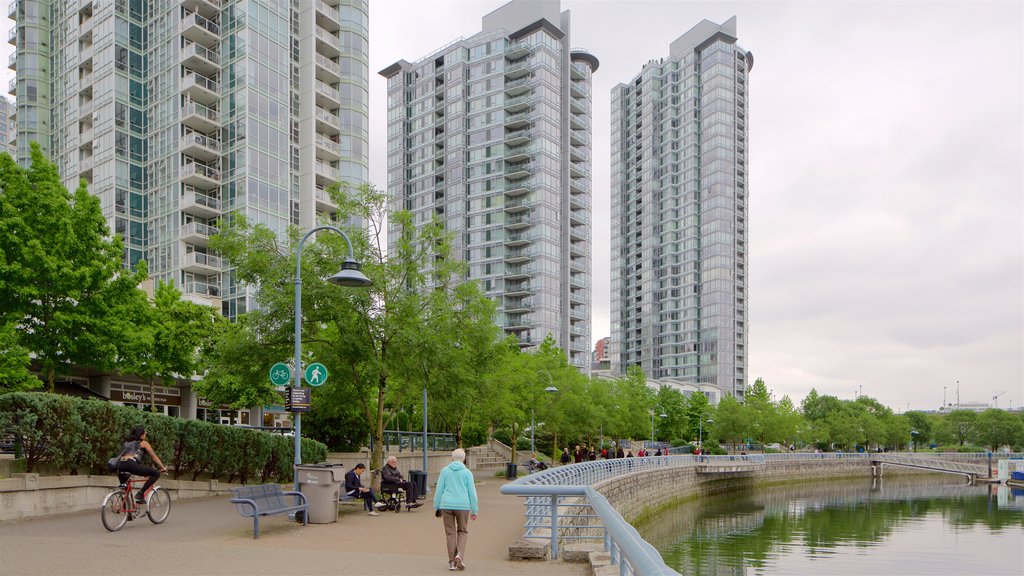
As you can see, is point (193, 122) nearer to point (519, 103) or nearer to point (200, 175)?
point (200, 175)

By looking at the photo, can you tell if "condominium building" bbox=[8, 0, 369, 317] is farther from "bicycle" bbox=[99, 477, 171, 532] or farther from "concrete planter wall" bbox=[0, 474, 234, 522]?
"bicycle" bbox=[99, 477, 171, 532]

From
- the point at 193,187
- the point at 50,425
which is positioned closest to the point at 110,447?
Answer: the point at 50,425

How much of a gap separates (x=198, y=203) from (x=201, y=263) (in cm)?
451

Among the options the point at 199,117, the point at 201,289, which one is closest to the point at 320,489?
the point at 201,289

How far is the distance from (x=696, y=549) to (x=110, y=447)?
813 inches

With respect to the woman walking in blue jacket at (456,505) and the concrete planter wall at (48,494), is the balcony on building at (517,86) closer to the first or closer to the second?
the concrete planter wall at (48,494)

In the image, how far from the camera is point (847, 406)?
388ft

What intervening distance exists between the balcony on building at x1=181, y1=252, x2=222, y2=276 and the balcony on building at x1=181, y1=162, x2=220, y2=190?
5.20m

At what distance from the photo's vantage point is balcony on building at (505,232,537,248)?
328ft

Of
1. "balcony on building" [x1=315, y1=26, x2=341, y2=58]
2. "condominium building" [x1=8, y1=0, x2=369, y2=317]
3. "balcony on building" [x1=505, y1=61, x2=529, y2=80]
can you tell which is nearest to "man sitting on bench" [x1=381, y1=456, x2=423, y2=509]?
"condominium building" [x1=8, y1=0, x2=369, y2=317]

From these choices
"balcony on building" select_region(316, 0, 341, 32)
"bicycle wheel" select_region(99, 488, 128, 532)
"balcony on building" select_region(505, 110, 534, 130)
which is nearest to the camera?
"bicycle wheel" select_region(99, 488, 128, 532)

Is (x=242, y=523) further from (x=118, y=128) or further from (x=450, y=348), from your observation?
(x=118, y=128)

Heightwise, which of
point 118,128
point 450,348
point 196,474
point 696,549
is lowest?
point 696,549

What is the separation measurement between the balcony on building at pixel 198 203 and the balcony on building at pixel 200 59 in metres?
9.34
